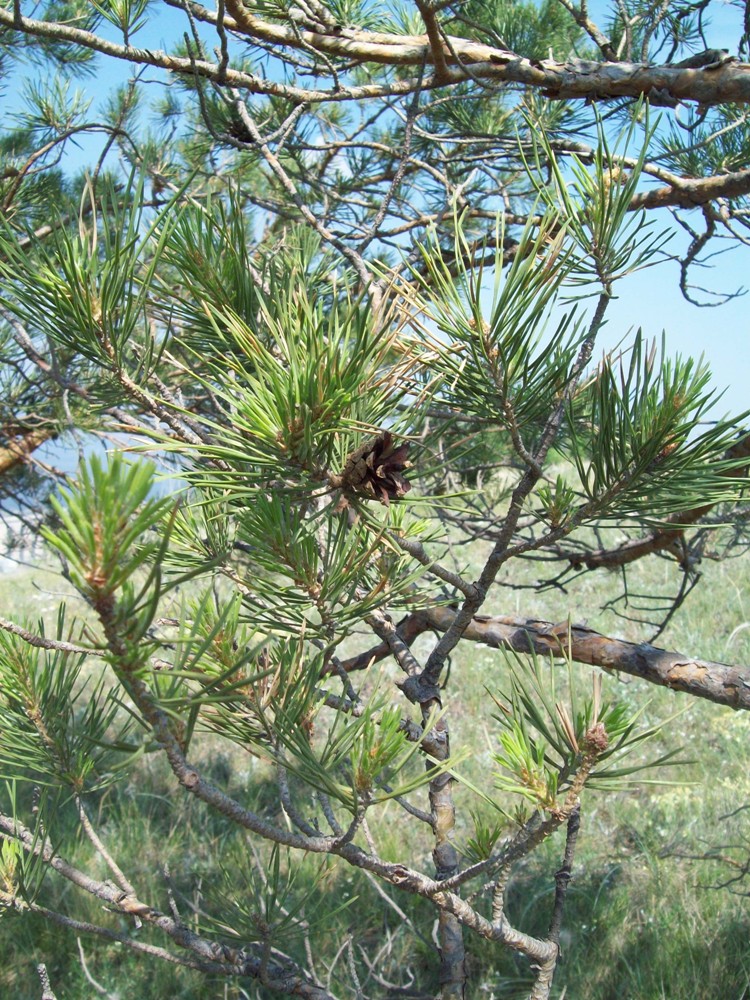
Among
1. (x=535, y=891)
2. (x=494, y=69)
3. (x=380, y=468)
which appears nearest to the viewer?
(x=380, y=468)

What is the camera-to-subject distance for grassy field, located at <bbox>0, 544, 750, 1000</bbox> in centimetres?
157

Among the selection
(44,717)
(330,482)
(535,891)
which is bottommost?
(535,891)

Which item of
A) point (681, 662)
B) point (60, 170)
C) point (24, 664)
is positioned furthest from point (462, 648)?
point (24, 664)

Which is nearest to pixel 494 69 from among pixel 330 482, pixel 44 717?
pixel 330 482

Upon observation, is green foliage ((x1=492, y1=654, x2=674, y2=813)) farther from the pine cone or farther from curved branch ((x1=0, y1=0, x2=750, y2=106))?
curved branch ((x1=0, y1=0, x2=750, y2=106))

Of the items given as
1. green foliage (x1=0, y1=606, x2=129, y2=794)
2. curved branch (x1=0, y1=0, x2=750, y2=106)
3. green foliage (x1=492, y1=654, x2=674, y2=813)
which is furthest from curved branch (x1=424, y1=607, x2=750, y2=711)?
curved branch (x1=0, y1=0, x2=750, y2=106)

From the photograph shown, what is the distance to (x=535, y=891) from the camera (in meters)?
1.89

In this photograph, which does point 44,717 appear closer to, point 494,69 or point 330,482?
point 330,482

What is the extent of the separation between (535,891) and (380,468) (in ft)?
5.95

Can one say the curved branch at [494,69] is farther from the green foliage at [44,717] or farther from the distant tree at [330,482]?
the green foliage at [44,717]

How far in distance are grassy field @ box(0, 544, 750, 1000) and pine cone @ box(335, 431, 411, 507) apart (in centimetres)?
82

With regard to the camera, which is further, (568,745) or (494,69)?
(494,69)

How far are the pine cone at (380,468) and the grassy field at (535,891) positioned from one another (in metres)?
0.82

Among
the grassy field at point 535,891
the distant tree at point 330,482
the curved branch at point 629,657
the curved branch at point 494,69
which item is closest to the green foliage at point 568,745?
the distant tree at point 330,482
